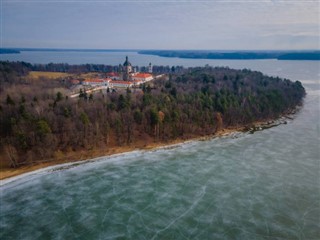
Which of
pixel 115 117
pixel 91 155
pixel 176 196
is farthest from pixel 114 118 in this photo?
pixel 176 196

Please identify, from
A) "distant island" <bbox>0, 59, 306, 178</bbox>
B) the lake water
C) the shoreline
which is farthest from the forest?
the lake water

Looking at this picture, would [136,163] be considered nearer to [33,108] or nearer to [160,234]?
[160,234]

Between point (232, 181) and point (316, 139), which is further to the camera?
point (316, 139)

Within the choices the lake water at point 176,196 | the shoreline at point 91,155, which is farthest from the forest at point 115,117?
the lake water at point 176,196

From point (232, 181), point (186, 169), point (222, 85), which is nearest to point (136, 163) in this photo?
point (186, 169)

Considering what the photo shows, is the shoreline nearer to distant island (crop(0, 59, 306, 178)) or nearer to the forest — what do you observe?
distant island (crop(0, 59, 306, 178))

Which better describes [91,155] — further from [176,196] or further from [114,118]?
[176,196]
